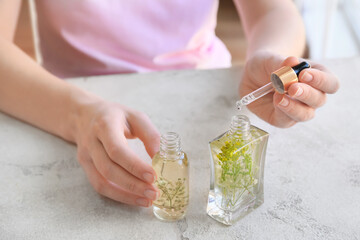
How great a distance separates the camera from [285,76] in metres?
0.64

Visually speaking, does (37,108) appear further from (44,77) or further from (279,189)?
(279,189)

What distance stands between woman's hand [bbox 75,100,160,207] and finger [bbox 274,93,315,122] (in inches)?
7.5

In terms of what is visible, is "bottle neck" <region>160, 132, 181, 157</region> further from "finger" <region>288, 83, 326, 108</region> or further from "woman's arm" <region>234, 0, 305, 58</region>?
"woman's arm" <region>234, 0, 305, 58</region>

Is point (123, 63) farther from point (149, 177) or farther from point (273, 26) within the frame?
point (149, 177)

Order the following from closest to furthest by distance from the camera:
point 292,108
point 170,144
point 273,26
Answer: point 170,144 < point 292,108 < point 273,26

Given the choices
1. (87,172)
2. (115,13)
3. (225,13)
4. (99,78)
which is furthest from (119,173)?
(225,13)

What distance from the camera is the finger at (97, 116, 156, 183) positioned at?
2.05ft

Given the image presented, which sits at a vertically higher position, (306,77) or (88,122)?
(306,77)

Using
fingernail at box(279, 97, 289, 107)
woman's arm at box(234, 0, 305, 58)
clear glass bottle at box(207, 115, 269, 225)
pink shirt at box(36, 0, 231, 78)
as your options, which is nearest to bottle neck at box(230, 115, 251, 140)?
clear glass bottle at box(207, 115, 269, 225)

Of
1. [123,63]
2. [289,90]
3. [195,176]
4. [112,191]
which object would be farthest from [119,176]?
[123,63]

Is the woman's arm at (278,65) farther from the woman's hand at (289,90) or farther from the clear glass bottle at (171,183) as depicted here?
the clear glass bottle at (171,183)

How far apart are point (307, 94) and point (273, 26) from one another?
380mm

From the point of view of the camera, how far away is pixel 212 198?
655mm

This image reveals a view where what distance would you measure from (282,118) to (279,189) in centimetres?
13
